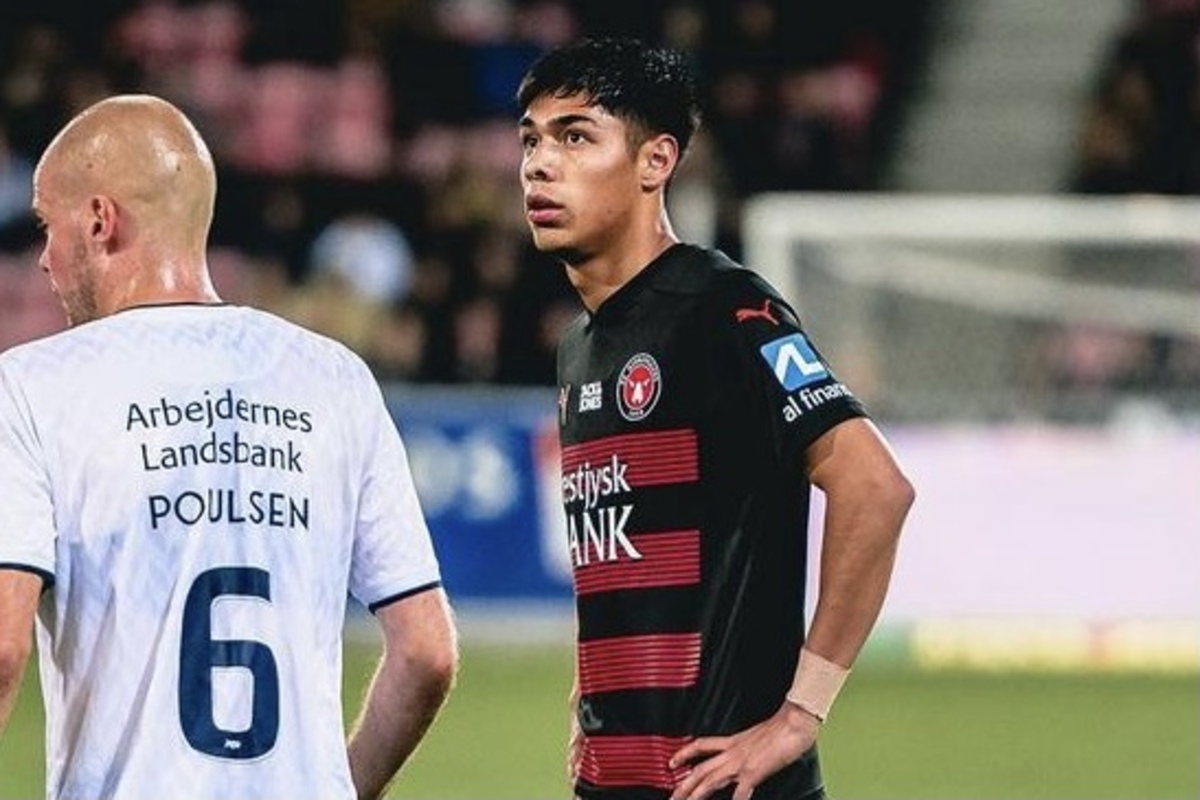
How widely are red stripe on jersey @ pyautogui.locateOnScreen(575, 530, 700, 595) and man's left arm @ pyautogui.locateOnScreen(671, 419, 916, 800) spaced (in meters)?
0.24

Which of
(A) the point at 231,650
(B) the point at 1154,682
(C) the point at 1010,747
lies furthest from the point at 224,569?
(B) the point at 1154,682

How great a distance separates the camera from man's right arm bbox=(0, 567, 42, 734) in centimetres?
455

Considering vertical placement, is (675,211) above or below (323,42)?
below

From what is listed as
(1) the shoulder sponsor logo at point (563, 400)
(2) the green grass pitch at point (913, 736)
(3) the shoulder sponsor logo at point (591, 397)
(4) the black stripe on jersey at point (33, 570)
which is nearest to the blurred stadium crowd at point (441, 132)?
(2) the green grass pitch at point (913, 736)

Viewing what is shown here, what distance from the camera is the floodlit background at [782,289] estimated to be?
1572 centimetres

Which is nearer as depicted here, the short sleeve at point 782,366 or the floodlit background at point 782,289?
the short sleeve at point 782,366

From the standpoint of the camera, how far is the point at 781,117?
19750mm

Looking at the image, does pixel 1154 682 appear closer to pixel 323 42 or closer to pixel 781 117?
pixel 781 117

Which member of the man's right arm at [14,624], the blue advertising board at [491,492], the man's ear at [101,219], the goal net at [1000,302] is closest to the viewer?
the man's right arm at [14,624]

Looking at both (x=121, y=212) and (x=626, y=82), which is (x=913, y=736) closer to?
(x=626, y=82)

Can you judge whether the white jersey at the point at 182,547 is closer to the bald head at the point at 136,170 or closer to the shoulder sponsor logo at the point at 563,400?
the bald head at the point at 136,170

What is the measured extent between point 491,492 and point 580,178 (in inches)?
425

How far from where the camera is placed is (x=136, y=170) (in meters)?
4.87

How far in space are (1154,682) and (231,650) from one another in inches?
437
